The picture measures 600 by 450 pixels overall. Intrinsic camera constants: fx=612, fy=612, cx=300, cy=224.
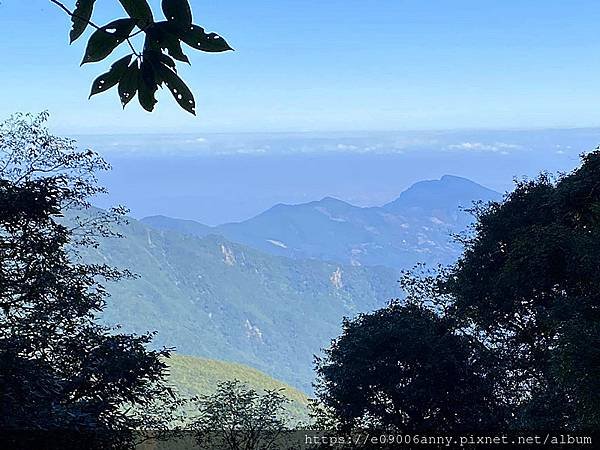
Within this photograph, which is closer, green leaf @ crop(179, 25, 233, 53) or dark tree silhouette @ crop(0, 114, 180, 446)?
green leaf @ crop(179, 25, 233, 53)

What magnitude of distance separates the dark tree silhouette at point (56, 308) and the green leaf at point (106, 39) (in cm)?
366

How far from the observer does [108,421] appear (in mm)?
5008

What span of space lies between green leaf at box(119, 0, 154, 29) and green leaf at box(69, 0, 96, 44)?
0.18 ft

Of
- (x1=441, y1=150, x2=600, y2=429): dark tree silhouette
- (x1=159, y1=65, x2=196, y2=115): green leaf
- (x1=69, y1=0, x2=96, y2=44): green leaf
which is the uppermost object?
(x1=69, y1=0, x2=96, y2=44): green leaf

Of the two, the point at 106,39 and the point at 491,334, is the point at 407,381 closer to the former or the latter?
the point at 491,334

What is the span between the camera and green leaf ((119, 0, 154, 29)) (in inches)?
33.3

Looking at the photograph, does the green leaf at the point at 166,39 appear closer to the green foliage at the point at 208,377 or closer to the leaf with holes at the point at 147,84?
the leaf with holes at the point at 147,84

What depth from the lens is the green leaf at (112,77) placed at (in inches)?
35.4

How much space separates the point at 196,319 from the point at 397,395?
91949 mm

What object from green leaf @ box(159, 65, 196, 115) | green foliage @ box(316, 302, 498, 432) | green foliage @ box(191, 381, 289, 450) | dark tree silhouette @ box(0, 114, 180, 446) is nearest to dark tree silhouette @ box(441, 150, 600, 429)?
green foliage @ box(316, 302, 498, 432)

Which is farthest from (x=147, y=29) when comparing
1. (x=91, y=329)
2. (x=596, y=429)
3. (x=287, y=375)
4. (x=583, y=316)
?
(x=287, y=375)

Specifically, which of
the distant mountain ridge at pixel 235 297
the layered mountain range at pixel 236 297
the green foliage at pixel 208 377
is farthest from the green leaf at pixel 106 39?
the distant mountain ridge at pixel 235 297

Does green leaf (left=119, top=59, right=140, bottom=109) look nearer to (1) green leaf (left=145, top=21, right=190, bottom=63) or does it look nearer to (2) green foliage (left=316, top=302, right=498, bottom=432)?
(1) green leaf (left=145, top=21, right=190, bottom=63)

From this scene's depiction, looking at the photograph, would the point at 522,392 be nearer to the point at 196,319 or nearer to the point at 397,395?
the point at 397,395
